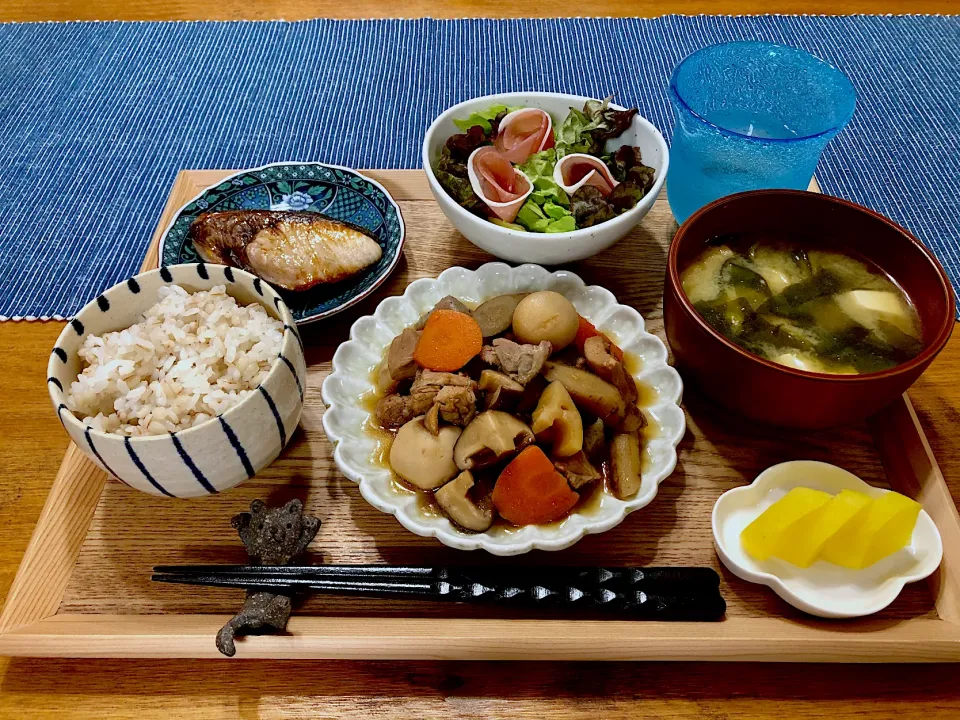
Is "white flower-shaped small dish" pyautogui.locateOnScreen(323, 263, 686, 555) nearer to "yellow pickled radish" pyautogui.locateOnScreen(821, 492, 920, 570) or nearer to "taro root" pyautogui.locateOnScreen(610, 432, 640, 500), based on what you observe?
"taro root" pyautogui.locateOnScreen(610, 432, 640, 500)

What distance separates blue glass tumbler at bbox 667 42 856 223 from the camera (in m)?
1.74

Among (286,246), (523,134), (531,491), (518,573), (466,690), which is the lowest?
(466,690)

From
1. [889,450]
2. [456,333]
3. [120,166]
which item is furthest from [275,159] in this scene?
[889,450]

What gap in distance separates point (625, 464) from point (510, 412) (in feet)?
0.84

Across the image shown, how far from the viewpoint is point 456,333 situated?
152 cm

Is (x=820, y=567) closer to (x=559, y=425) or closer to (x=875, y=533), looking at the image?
(x=875, y=533)

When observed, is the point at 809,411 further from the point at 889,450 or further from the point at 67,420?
the point at 67,420

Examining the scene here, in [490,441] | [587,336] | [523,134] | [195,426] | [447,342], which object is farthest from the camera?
[523,134]

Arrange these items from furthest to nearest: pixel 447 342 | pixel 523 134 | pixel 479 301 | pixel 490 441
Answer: pixel 523 134
pixel 479 301
pixel 447 342
pixel 490 441

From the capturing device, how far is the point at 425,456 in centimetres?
137

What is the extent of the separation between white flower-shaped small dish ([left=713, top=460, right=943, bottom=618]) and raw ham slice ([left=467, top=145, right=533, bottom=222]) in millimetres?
884

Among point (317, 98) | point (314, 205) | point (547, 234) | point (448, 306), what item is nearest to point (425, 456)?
point (448, 306)

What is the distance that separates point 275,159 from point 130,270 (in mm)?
743

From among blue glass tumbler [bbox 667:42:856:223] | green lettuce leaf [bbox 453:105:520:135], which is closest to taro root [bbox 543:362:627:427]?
blue glass tumbler [bbox 667:42:856:223]
